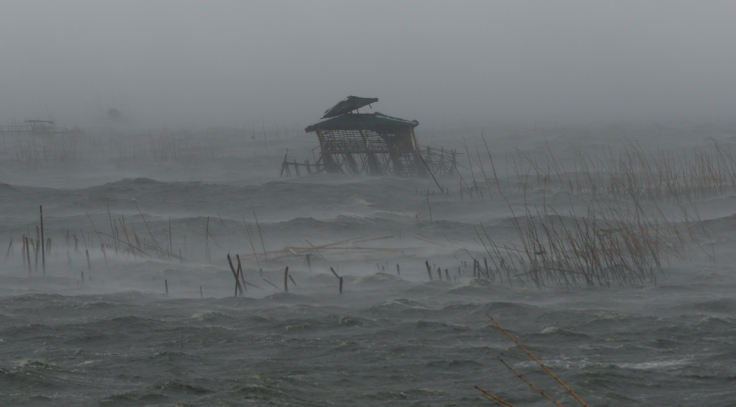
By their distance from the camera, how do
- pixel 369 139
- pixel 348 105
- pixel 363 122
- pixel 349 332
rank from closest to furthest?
pixel 349 332 < pixel 348 105 < pixel 363 122 < pixel 369 139

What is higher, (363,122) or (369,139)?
(363,122)

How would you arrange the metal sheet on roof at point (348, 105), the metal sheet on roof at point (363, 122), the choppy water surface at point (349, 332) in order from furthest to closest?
the metal sheet on roof at point (363, 122), the metal sheet on roof at point (348, 105), the choppy water surface at point (349, 332)

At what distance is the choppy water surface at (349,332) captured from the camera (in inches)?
183

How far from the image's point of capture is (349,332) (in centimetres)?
638

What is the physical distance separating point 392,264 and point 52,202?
1250 cm

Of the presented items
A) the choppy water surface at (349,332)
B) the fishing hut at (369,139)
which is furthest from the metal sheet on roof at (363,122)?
the choppy water surface at (349,332)

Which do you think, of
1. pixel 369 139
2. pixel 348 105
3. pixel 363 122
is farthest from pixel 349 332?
pixel 369 139

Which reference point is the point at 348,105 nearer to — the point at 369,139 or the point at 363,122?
the point at 363,122

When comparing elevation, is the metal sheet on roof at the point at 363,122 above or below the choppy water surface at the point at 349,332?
above

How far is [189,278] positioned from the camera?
9.63 meters

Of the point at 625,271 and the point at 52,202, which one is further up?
the point at 52,202

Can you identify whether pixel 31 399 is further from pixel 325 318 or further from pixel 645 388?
pixel 645 388

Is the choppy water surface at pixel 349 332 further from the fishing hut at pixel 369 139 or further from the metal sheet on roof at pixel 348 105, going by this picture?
the fishing hut at pixel 369 139

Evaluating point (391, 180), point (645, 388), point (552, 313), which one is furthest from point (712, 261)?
point (391, 180)
